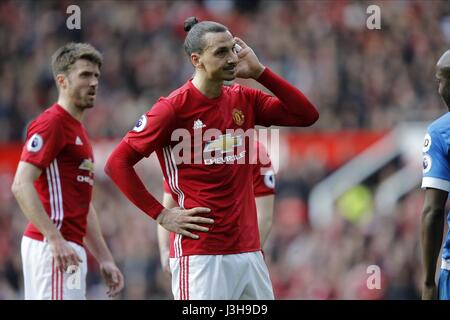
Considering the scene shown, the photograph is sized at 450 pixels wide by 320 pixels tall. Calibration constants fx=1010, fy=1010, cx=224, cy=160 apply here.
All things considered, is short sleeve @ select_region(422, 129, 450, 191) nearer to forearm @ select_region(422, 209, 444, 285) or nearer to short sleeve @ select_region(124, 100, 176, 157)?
→ forearm @ select_region(422, 209, 444, 285)

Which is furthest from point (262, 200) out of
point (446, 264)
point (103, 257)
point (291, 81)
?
point (291, 81)

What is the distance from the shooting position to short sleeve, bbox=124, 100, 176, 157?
6.21m

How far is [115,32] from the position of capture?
18188 millimetres

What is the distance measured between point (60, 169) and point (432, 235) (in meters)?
2.96

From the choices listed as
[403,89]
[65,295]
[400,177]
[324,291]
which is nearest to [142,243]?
[324,291]

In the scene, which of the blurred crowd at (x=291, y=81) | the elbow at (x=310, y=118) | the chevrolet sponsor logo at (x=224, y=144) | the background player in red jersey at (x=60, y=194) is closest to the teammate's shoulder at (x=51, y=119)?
the background player in red jersey at (x=60, y=194)

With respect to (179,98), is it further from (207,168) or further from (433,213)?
(433,213)

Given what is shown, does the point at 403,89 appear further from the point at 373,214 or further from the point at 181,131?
the point at 181,131

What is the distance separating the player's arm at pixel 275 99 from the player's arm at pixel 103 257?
1.77 m

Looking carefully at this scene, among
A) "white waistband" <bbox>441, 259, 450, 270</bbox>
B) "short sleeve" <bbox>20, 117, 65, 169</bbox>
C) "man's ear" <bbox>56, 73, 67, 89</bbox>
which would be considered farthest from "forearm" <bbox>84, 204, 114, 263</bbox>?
"white waistband" <bbox>441, 259, 450, 270</bbox>

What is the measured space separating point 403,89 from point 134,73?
4.66 m

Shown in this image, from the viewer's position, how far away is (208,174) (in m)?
6.30

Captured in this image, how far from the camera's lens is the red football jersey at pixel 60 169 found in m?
7.21
